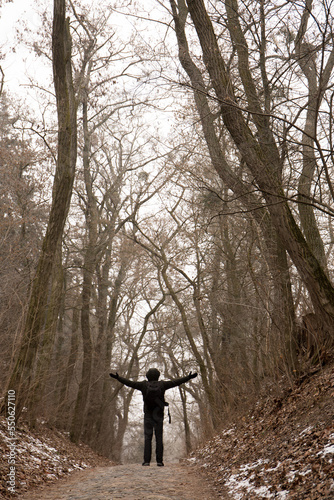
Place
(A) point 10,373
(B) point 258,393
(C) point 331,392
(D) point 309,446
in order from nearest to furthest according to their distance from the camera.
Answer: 1. (D) point 309,446
2. (C) point 331,392
3. (A) point 10,373
4. (B) point 258,393

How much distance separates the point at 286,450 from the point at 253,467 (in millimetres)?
578

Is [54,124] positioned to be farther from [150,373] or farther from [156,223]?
[150,373]

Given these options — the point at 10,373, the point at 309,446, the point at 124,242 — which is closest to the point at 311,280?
the point at 309,446

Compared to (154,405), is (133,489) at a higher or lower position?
lower

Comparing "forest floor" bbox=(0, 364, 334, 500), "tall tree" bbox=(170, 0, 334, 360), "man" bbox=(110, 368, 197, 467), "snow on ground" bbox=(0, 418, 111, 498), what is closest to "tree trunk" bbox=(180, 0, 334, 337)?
"tall tree" bbox=(170, 0, 334, 360)

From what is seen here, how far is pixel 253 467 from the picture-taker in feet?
17.6

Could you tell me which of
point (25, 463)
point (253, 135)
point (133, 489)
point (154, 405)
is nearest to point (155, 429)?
point (154, 405)

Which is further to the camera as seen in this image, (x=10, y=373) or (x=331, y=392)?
(x=10, y=373)

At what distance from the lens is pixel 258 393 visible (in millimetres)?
9867

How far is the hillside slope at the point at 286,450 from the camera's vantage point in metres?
3.95

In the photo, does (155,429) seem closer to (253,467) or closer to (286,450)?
(253,467)

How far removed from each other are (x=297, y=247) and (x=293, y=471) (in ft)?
13.5

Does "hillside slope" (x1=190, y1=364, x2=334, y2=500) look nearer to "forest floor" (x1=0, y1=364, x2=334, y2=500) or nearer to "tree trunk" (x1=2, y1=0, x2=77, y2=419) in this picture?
"forest floor" (x1=0, y1=364, x2=334, y2=500)

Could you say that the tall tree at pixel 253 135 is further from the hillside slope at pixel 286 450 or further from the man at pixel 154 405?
the man at pixel 154 405
